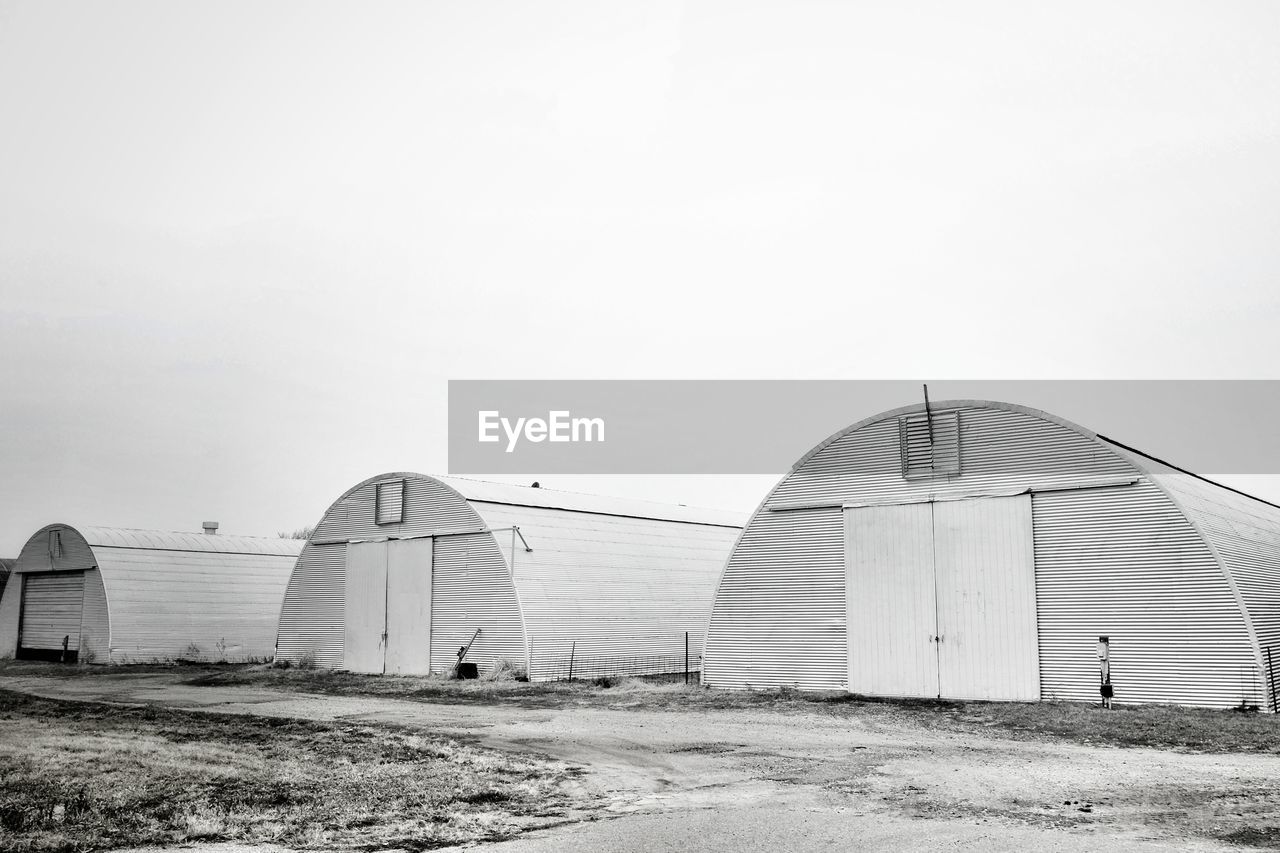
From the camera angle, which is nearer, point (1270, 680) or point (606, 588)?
point (1270, 680)

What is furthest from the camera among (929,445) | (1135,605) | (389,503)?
(389,503)

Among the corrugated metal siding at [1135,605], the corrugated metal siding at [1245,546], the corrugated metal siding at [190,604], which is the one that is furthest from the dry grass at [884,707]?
the corrugated metal siding at [190,604]

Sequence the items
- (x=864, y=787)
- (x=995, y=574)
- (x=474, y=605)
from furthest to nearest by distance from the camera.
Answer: (x=474, y=605), (x=995, y=574), (x=864, y=787)

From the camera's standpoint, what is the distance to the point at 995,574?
2225cm

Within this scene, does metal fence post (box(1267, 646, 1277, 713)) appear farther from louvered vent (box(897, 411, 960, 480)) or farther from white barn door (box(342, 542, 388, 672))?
white barn door (box(342, 542, 388, 672))

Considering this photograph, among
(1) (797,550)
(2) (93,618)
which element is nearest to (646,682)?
(1) (797,550)

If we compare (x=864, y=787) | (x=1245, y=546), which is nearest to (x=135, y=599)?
(x=864, y=787)

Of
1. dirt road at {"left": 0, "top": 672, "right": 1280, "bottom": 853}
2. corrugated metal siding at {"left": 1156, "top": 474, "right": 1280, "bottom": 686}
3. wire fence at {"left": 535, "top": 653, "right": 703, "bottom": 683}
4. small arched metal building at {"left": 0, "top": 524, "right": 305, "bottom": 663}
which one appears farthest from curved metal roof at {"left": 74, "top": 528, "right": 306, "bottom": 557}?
corrugated metal siding at {"left": 1156, "top": 474, "right": 1280, "bottom": 686}

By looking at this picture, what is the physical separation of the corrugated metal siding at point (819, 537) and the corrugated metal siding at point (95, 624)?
2206 centimetres

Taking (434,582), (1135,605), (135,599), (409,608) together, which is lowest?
(409,608)

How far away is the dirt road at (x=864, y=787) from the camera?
392 inches

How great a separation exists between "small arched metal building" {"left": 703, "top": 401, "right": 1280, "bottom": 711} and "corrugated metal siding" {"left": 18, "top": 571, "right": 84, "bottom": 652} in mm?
24335

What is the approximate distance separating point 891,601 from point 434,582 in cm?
1284

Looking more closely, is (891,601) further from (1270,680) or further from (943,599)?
(1270,680)
